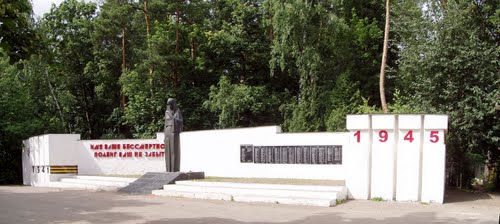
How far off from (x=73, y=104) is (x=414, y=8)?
23782mm

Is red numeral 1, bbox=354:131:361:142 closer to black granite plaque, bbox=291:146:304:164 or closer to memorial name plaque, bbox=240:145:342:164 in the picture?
memorial name plaque, bbox=240:145:342:164

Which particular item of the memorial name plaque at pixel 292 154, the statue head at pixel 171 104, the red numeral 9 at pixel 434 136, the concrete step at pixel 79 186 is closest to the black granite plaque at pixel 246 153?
the memorial name plaque at pixel 292 154

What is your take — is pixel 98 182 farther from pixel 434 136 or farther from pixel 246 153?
pixel 434 136

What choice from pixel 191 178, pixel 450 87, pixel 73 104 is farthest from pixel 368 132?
pixel 73 104

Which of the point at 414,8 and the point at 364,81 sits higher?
the point at 414,8

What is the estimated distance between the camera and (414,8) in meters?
21.1

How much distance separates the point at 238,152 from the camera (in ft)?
58.9

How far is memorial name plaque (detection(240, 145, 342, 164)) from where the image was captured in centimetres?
1551

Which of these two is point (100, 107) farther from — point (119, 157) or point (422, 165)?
point (422, 165)

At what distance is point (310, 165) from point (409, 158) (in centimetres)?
419

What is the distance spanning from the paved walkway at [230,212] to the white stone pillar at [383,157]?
0.54m

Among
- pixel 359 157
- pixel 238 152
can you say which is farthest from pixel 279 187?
pixel 238 152

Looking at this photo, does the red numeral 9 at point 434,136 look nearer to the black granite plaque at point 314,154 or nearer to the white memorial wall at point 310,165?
the white memorial wall at point 310,165

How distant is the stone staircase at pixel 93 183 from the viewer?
1691cm
